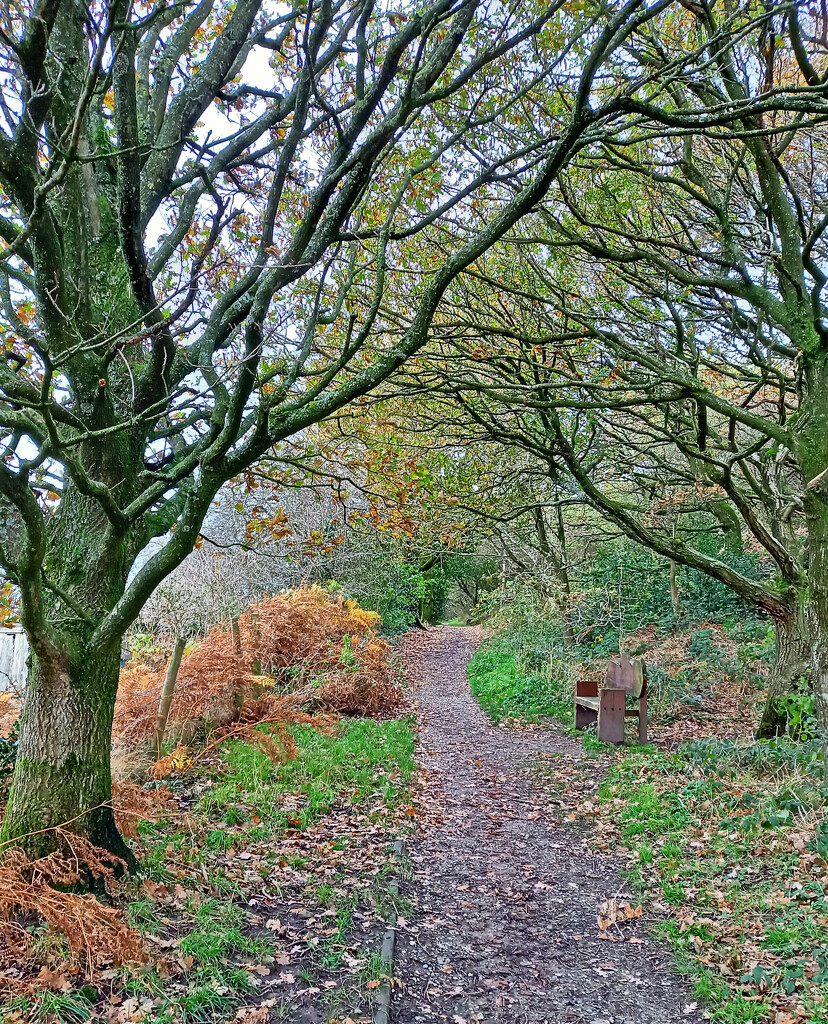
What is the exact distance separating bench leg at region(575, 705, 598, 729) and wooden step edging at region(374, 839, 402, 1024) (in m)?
5.98

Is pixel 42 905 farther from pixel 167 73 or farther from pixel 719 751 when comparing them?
pixel 719 751

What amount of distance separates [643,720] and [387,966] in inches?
250

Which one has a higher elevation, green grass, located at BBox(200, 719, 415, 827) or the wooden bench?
the wooden bench

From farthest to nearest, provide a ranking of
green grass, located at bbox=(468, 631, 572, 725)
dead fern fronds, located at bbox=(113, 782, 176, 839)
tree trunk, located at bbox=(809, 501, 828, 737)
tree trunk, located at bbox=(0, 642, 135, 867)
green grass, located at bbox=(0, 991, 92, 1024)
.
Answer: green grass, located at bbox=(468, 631, 572, 725) < tree trunk, located at bbox=(809, 501, 828, 737) < dead fern fronds, located at bbox=(113, 782, 176, 839) < tree trunk, located at bbox=(0, 642, 135, 867) < green grass, located at bbox=(0, 991, 92, 1024)

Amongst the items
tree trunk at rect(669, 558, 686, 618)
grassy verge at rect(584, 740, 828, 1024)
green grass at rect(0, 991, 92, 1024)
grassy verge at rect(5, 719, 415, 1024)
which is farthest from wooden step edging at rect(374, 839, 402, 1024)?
tree trunk at rect(669, 558, 686, 618)

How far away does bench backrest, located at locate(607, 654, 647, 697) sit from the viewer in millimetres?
9703

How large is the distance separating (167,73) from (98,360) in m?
2.54

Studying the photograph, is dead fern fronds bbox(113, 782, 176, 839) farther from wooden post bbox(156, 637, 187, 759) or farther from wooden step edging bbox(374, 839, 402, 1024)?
wooden step edging bbox(374, 839, 402, 1024)

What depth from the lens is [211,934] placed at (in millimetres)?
4230

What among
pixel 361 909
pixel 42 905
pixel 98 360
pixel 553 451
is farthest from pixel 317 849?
pixel 553 451

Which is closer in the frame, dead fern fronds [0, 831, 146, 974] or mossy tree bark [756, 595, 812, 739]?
dead fern fronds [0, 831, 146, 974]

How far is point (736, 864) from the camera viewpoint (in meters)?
5.44

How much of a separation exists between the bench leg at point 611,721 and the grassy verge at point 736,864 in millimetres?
1444

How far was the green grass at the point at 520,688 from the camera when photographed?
12453 millimetres
